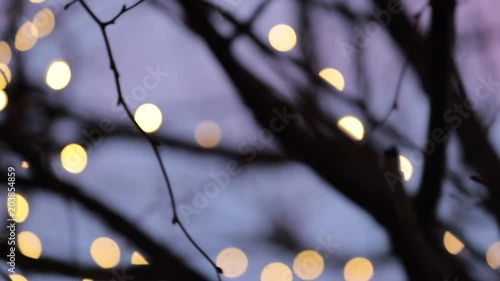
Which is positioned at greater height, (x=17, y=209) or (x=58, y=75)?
(x=58, y=75)

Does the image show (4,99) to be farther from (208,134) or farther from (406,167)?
(406,167)

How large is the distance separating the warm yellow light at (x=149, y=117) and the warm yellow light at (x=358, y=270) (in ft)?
0.84

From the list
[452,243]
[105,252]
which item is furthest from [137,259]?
[452,243]

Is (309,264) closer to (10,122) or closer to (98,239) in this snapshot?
(98,239)

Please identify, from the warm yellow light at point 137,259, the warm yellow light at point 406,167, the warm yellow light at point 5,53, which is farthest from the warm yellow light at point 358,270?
the warm yellow light at point 5,53

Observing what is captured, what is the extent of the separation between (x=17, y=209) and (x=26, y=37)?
185mm

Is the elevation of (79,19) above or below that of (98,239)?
above

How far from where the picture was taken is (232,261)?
676 millimetres

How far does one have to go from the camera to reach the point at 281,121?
0.65 m

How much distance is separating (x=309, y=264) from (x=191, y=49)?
0.27m

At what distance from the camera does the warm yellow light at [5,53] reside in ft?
2.24

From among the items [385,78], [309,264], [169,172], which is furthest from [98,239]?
[385,78]
